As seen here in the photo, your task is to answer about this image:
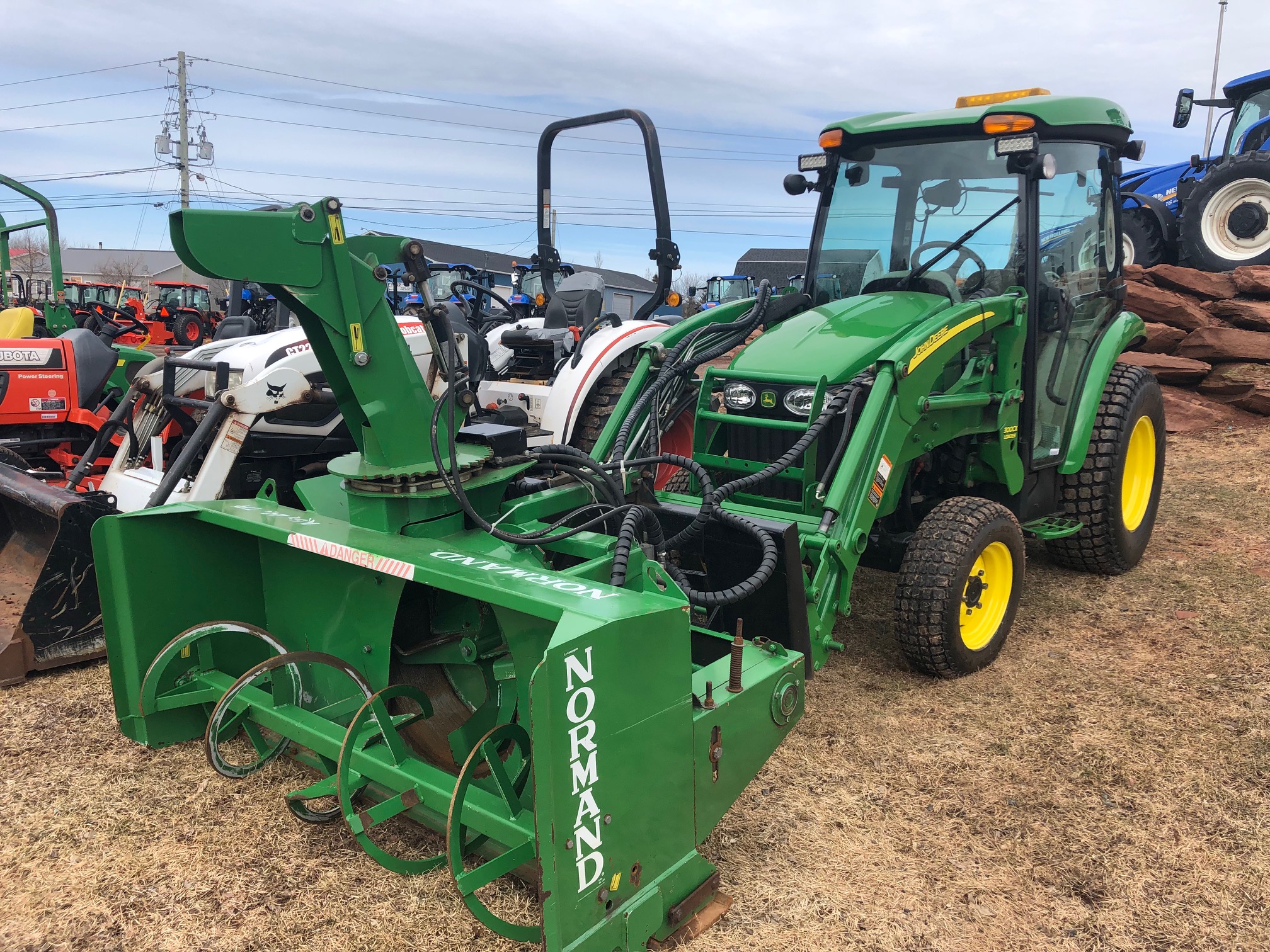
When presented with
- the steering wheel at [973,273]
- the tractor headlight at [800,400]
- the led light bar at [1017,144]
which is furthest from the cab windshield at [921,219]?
the tractor headlight at [800,400]

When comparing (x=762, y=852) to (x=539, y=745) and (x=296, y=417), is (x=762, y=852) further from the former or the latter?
(x=296, y=417)

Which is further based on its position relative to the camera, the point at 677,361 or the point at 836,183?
the point at 836,183

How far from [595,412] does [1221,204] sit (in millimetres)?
8375

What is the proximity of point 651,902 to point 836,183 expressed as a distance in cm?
352


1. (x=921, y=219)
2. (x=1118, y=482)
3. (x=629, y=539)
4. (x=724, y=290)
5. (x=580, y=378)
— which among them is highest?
(x=921, y=219)

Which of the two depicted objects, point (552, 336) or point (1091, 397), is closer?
point (1091, 397)

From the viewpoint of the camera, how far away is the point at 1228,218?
10516 mm

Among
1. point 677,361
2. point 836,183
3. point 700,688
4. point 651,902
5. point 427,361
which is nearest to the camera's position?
point 651,902

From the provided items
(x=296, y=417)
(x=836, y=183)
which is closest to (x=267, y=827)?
(x=296, y=417)

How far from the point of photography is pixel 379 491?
9.33ft

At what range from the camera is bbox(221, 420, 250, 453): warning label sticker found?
180 inches

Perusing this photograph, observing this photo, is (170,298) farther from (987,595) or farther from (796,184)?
(987,595)

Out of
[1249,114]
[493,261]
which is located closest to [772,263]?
[493,261]

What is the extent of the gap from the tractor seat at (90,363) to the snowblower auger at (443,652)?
395cm
